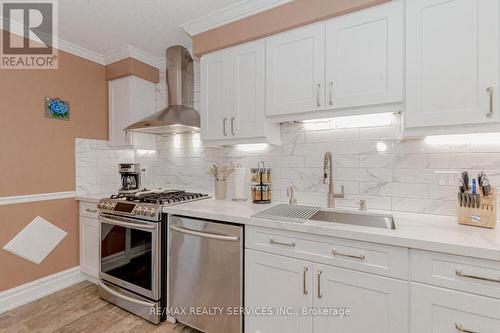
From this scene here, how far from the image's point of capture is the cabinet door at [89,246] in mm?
2502

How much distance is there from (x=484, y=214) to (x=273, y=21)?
1.86m

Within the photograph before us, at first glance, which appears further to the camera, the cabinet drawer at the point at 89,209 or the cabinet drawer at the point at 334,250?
the cabinet drawer at the point at 89,209

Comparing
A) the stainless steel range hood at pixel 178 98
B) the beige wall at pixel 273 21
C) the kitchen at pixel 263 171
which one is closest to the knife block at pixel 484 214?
the kitchen at pixel 263 171

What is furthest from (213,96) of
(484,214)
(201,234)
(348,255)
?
(484,214)

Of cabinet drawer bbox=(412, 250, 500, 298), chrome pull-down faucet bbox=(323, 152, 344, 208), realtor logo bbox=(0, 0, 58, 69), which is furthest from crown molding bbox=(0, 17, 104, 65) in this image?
cabinet drawer bbox=(412, 250, 500, 298)

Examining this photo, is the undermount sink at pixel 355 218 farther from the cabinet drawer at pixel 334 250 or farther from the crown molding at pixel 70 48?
the crown molding at pixel 70 48

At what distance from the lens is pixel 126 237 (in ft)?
6.86

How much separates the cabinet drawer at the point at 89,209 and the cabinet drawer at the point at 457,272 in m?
2.79

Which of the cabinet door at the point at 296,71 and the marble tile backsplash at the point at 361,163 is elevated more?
the cabinet door at the point at 296,71

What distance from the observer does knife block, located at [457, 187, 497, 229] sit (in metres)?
1.29

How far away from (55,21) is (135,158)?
1623 mm

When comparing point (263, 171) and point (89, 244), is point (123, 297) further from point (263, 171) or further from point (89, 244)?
point (263, 171)

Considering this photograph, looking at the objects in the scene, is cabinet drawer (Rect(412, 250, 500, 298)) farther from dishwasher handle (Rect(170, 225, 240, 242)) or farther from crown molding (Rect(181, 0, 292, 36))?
crown molding (Rect(181, 0, 292, 36))

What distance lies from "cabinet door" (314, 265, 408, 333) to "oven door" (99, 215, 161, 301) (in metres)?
1.26
